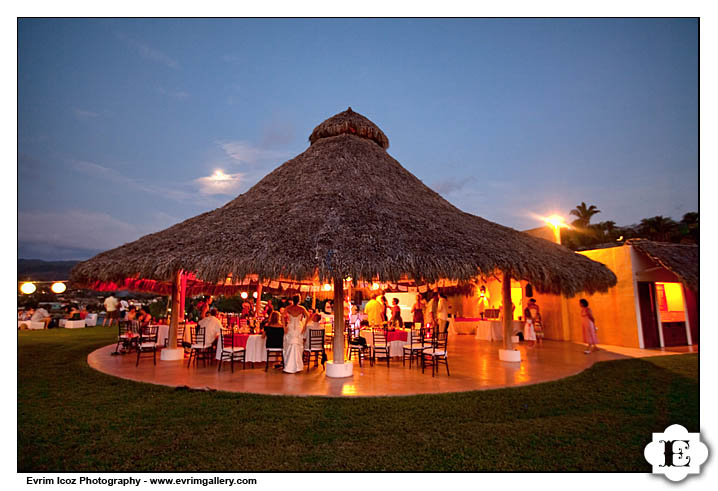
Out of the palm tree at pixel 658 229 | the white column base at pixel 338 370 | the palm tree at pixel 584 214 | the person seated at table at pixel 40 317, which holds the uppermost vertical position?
the palm tree at pixel 584 214

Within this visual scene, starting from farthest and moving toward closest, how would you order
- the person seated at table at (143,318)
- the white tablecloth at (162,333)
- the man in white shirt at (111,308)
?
the man in white shirt at (111,308) < the white tablecloth at (162,333) < the person seated at table at (143,318)

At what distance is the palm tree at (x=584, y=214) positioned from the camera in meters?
41.6

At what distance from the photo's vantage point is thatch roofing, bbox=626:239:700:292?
10.1 metres

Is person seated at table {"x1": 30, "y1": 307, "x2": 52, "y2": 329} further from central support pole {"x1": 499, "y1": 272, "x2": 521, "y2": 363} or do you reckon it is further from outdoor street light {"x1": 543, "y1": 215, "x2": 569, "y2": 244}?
outdoor street light {"x1": 543, "y1": 215, "x2": 569, "y2": 244}

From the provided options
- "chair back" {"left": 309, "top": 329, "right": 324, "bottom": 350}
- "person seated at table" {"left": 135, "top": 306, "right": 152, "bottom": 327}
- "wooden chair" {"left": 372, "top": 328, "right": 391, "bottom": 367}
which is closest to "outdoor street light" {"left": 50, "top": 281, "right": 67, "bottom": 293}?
"person seated at table" {"left": 135, "top": 306, "right": 152, "bottom": 327}

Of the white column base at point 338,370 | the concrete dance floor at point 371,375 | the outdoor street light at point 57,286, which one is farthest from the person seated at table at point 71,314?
the white column base at point 338,370

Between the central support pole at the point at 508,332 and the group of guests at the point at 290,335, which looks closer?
the group of guests at the point at 290,335

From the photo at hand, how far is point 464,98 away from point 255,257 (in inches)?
247

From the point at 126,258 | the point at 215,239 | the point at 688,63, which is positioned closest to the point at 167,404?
the point at 215,239

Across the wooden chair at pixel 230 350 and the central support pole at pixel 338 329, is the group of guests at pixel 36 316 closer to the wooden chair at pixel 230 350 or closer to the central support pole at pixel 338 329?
the wooden chair at pixel 230 350

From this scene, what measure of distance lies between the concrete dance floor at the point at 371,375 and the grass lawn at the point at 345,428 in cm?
43
